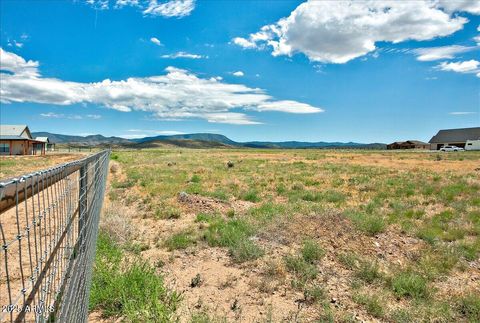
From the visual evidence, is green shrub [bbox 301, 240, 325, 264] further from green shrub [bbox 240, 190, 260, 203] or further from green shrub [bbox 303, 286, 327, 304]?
green shrub [bbox 240, 190, 260, 203]

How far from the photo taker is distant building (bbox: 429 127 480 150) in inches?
3809

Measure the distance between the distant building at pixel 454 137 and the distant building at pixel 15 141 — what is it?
108m

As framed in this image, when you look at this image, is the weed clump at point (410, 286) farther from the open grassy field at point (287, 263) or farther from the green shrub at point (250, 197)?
the green shrub at point (250, 197)

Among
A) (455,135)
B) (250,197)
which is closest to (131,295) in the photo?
(250,197)

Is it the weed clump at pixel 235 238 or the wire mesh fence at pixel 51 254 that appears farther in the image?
the weed clump at pixel 235 238

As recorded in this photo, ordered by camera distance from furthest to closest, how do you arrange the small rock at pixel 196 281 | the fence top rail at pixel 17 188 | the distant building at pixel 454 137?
the distant building at pixel 454 137, the small rock at pixel 196 281, the fence top rail at pixel 17 188

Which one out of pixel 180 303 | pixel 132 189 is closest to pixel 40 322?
pixel 180 303

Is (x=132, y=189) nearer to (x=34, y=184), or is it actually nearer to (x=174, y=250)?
(x=174, y=250)

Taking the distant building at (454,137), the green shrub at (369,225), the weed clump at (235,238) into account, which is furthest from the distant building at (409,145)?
the weed clump at (235,238)

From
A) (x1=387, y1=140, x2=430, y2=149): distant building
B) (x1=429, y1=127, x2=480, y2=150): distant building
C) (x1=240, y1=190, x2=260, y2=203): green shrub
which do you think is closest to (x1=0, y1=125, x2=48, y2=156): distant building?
(x1=240, y1=190, x2=260, y2=203): green shrub

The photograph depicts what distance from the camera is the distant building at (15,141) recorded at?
53.1m

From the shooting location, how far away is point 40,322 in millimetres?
2320

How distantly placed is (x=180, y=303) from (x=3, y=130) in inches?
2517

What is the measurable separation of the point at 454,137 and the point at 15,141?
113346 mm
